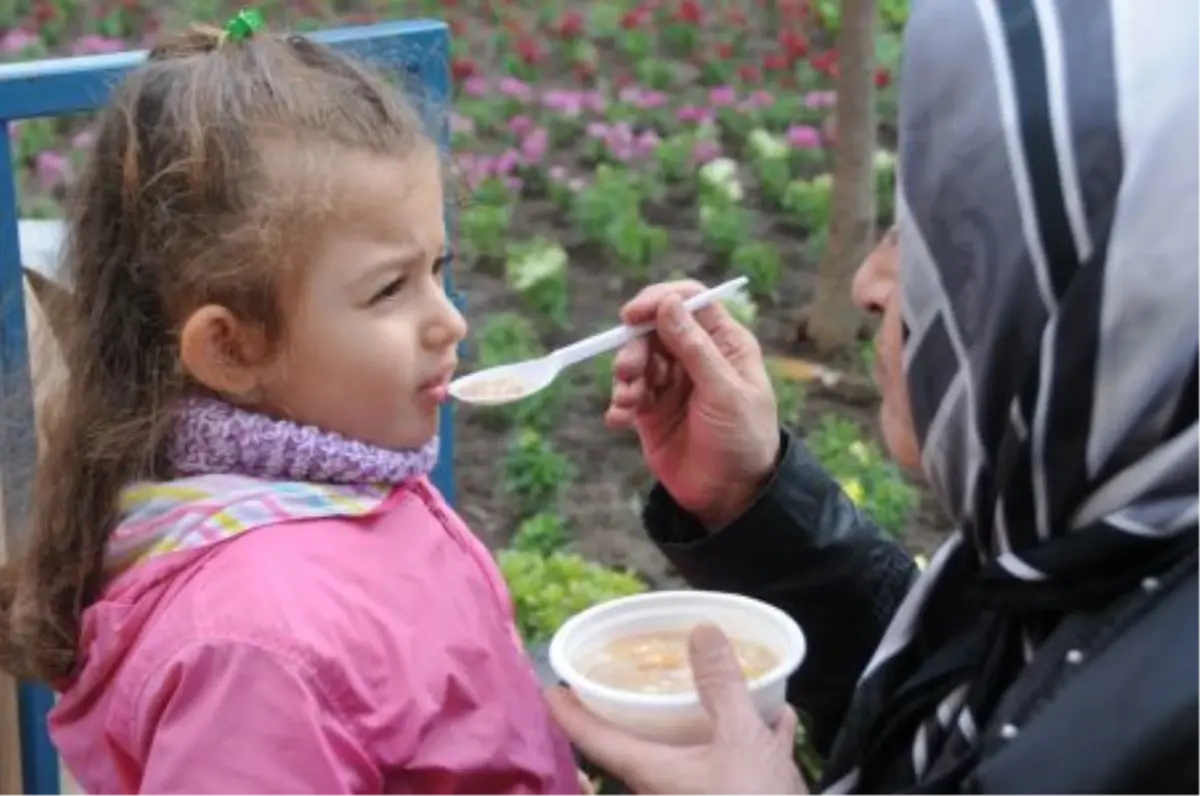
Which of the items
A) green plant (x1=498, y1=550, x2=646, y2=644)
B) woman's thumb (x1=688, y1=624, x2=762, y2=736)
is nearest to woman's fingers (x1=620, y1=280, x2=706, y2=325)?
woman's thumb (x1=688, y1=624, x2=762, y2=736)

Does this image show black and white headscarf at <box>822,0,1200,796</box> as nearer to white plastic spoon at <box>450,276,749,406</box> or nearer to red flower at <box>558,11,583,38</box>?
white plastic spoon at <box>450,276,749,406</box>

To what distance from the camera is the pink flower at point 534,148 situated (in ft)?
19.1

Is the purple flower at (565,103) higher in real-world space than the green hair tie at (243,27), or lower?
lower

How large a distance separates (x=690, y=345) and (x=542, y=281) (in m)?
2.79

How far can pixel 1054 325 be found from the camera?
136cm

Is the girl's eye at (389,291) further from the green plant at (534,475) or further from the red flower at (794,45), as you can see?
the red flower at (794,45)

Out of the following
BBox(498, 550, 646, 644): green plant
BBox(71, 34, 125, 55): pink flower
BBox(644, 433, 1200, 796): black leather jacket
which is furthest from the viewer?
BBox(71, 34, 125, 55): pink flower

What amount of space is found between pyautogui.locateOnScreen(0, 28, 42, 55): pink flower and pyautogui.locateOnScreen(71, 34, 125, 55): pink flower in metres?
0.13

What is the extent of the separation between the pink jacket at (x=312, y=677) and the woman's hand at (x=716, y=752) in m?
0.13

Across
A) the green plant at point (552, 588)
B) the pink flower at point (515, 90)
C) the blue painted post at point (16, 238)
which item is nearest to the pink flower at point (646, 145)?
the pink flower at point (515, 90)

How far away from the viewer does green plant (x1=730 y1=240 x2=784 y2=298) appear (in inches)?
199

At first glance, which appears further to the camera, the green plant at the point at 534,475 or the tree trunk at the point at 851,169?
the tree trunk at the point at 851,169

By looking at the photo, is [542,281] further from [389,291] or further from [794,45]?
[389,291]

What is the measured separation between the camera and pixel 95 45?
6.49 meters
